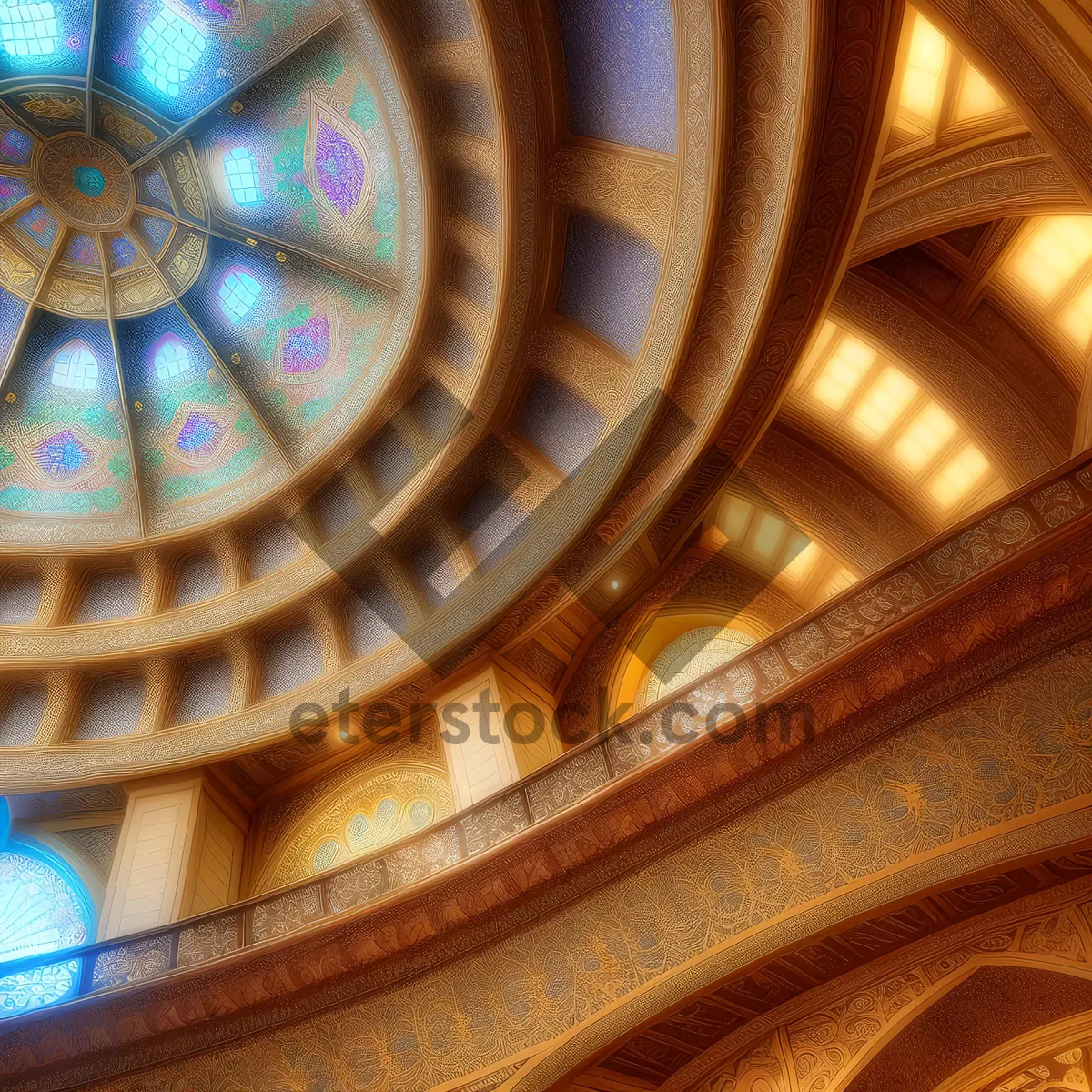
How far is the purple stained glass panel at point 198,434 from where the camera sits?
12.6m

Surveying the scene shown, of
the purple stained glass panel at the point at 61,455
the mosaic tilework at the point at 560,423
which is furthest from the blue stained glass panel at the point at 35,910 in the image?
the mosaic tilework at the point at 560,423

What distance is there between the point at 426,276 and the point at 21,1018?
7.89 meters

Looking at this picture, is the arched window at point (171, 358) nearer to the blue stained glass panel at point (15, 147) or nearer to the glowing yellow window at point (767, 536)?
the blue stained glass panel at point (15, 147)

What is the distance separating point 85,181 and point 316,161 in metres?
3.54

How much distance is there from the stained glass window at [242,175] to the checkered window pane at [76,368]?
3.14 m

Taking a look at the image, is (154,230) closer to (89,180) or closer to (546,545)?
(89,180)

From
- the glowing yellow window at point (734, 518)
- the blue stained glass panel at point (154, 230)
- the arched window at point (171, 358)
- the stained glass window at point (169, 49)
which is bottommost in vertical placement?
the glowing yellow window at point (734, 518)

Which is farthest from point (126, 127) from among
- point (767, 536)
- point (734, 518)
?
point (767, 536)

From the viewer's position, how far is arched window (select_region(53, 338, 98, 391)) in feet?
41.4

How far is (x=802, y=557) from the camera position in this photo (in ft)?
32.5

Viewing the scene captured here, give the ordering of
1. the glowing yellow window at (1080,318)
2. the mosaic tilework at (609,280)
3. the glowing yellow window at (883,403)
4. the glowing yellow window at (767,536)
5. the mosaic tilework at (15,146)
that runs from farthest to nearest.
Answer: the mosaic tilework at (15,146)
the glowing yellow window at (767,536)
the mosaic tilework at (609,280)
the glowing yellow window at (883,403)
the glowing yellow window at (1080,318)

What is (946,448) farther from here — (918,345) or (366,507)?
(366,507)

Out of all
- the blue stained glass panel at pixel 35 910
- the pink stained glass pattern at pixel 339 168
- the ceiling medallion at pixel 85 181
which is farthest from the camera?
the ceiling medallion at pixel 85 181

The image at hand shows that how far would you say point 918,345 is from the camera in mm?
8328
